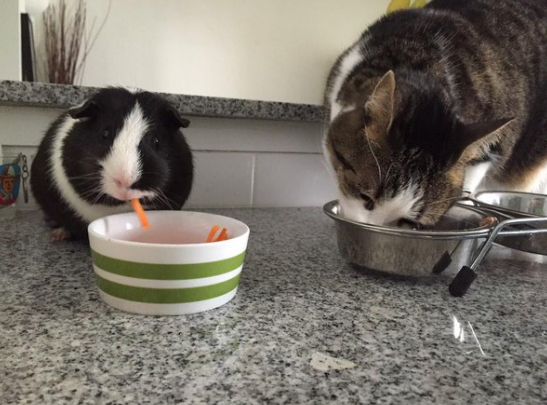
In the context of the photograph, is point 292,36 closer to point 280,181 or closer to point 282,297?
point 280,181

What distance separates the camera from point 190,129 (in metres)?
1.07

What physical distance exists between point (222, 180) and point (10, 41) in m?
0.55

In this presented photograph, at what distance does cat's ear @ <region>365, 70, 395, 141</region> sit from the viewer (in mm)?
668

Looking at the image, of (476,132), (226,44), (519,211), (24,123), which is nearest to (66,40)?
(24,123)

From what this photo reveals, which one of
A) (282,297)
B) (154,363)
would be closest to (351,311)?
(282,297)

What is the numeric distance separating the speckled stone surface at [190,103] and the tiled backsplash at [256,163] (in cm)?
3

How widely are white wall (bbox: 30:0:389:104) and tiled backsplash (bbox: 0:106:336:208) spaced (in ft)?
1.02

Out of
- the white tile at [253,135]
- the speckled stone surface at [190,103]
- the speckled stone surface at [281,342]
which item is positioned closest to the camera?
the speckled stone surface at [281,342]

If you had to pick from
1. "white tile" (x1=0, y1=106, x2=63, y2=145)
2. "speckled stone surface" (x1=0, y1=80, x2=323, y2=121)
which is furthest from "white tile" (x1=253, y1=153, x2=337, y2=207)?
"white tile" (x1=0, y1=106, x2=63, y2=145)

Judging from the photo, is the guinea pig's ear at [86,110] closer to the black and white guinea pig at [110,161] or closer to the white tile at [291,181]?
the black and white guinea pig at [110,161]

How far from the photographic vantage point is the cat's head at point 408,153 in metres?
0.68

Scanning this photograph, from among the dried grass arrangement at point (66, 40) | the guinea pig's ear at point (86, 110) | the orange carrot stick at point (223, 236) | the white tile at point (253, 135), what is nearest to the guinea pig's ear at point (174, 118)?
the guinea pig's ear at point (86, 110)

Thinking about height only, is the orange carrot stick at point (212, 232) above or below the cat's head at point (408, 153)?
below

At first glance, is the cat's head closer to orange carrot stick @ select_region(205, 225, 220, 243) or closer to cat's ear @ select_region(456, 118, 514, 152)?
cat's ear @ select_region(456, 118, 514, 152)
